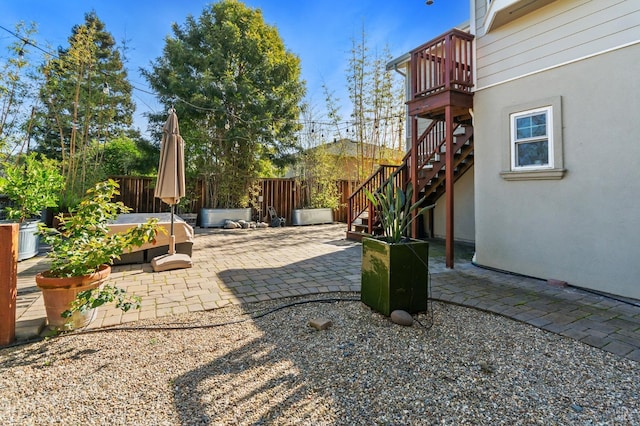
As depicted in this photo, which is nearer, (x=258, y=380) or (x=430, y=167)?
(x=258, y=380)

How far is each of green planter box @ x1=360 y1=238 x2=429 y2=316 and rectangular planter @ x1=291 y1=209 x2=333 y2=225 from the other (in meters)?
7.92

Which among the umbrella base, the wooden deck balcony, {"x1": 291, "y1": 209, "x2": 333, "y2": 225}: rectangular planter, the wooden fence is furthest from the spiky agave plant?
the wooden fence

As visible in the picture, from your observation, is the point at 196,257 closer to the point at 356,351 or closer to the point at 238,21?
the point at 356,351

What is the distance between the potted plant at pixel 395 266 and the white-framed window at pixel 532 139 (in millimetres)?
2303

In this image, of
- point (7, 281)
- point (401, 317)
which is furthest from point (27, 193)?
point (401, 317)

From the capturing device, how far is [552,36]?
401cm

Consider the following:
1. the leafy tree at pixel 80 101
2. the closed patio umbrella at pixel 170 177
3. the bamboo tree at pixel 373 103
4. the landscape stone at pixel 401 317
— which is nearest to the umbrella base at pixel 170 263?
the closed patio umbrella at pixel 170 177

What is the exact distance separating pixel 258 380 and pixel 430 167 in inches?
232

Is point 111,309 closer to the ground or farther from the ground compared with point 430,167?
closer to the ground

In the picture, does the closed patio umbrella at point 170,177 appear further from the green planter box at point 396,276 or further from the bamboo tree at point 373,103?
the bamboo tree at point 373,103

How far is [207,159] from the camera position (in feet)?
33.3

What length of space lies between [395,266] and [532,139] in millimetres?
2999

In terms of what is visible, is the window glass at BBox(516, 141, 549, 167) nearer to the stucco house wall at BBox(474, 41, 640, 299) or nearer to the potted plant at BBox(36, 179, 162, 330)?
the stucco house wall at BBox(474, 41, 640, 299)

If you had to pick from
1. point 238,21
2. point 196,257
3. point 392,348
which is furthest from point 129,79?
point 392,348
